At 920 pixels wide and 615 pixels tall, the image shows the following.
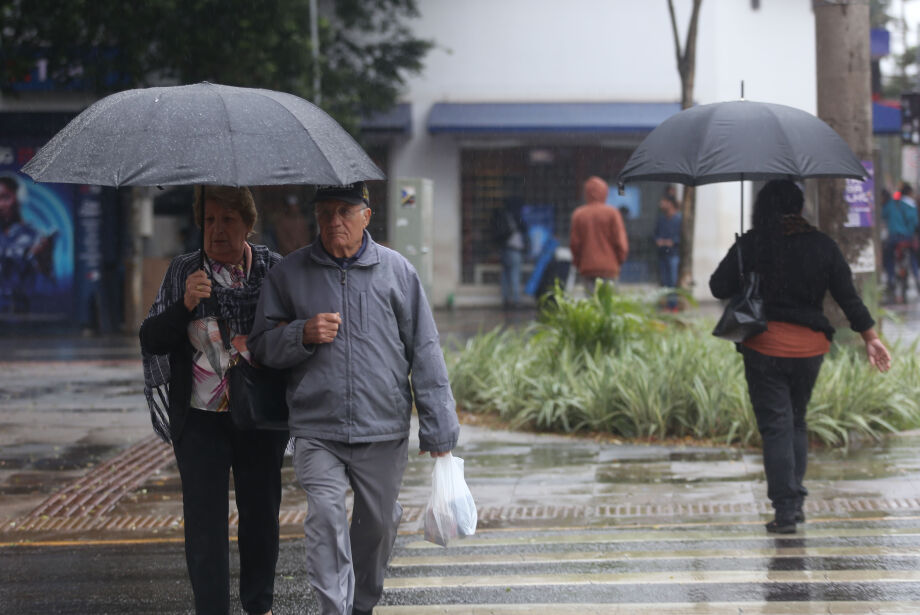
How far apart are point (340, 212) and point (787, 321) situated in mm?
2788

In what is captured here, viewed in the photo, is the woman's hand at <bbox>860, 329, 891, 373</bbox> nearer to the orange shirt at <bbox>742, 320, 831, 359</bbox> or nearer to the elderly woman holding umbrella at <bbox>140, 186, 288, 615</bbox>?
the orange shirt at <bbox>742, 320, 831, 359</bbox>

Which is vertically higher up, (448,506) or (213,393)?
(213,393)

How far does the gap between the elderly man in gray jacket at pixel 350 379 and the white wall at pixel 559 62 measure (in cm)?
2021

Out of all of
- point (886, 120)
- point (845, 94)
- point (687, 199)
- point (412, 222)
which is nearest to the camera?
point (845, 94)

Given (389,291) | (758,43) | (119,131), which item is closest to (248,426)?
(389,291)

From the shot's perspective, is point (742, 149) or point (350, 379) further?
point (742, 149)

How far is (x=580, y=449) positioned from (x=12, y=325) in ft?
46.5

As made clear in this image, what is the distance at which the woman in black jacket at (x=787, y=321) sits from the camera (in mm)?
6449

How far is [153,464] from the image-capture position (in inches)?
349

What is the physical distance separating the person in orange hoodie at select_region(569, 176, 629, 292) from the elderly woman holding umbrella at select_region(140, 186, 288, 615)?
900cm

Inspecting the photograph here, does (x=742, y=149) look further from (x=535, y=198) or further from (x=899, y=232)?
(x=535, y=198)

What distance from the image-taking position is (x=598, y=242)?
13.7 metres

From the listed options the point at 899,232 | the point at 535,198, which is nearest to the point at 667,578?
the point at 899,232

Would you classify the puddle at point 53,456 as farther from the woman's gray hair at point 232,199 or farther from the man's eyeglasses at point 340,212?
the man's eyeglasses at point 340,212
